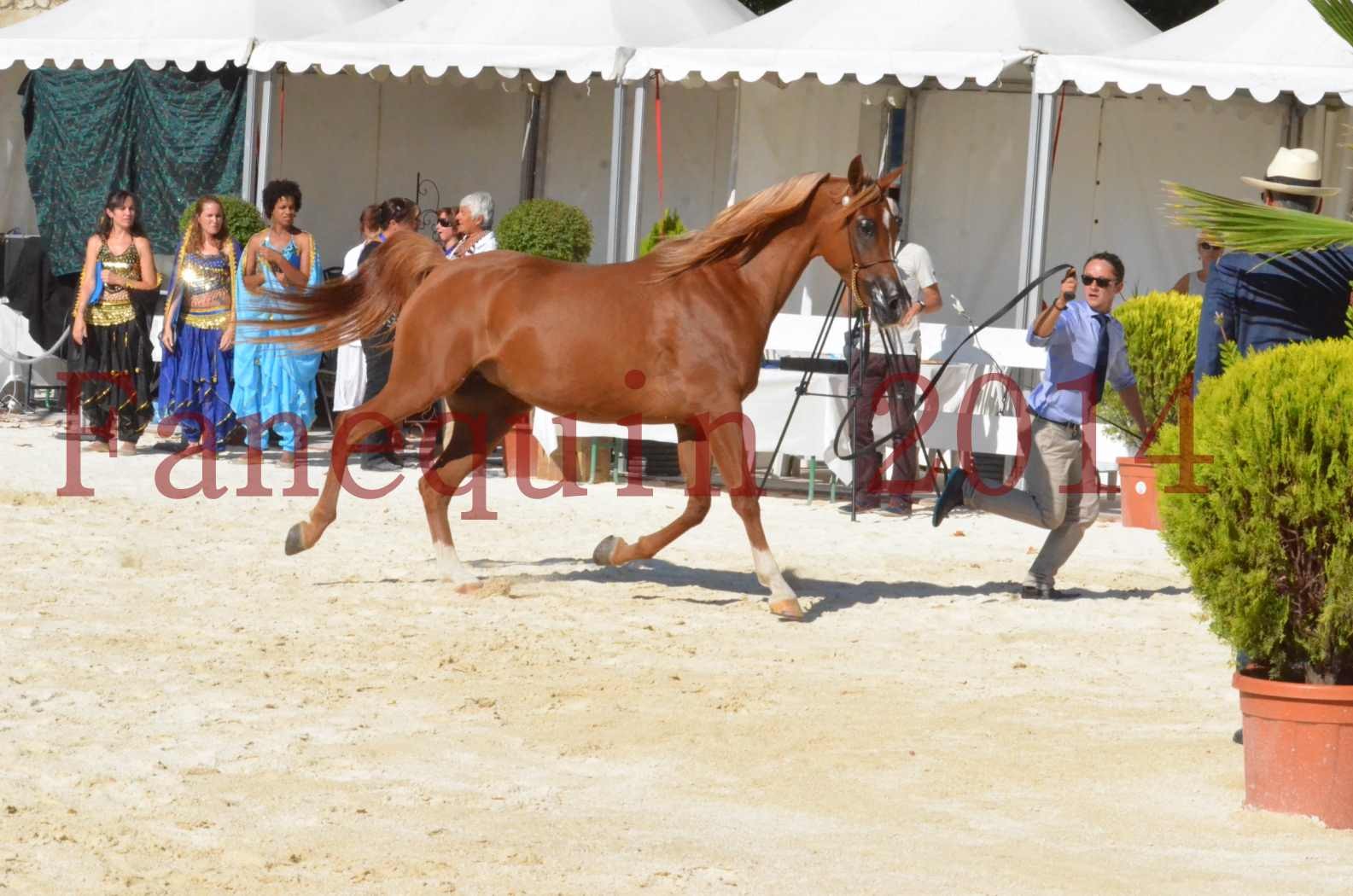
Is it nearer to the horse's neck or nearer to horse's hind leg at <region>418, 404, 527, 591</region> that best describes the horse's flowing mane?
the horse's neck

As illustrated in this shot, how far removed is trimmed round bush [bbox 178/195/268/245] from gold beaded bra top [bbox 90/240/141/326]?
15.7 inches

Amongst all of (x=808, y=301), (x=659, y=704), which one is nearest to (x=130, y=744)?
(x=659, y=704)

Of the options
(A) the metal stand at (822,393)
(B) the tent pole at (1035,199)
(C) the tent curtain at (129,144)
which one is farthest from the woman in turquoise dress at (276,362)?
(B) the tent pole at (1035,199)

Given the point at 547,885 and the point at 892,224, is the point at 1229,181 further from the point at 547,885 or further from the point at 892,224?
the point at 547,885

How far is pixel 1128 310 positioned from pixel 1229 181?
4049 mm

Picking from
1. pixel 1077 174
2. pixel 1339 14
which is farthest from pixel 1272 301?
pixel 1077 174

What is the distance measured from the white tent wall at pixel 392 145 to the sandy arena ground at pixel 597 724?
7.91m

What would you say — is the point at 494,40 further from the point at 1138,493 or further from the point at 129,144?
the point at 1138,493

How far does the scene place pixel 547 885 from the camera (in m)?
4.62

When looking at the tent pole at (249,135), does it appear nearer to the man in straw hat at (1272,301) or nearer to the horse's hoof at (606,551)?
the horse's hoof at (606,551)

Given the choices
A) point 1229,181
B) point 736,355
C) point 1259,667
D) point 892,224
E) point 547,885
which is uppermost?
point 1229,181

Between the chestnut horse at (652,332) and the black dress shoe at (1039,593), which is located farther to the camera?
the black dress shoe at (1039,593)

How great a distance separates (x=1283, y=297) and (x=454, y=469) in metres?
3.84

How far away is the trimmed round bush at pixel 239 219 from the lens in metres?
13.4
